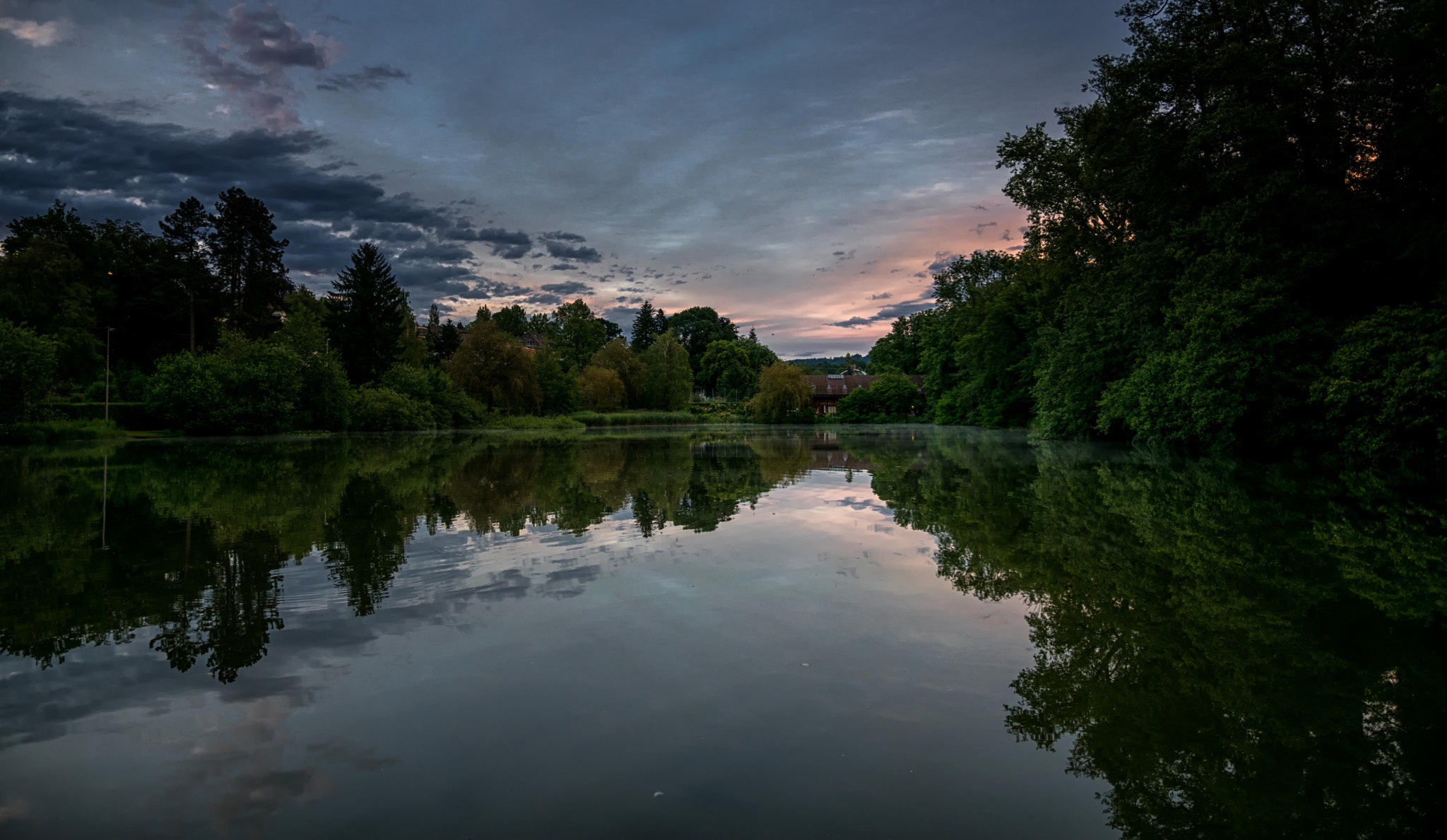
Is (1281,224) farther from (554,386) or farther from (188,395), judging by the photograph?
(554,386)

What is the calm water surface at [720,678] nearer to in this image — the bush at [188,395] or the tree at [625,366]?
the bush at [188,395]

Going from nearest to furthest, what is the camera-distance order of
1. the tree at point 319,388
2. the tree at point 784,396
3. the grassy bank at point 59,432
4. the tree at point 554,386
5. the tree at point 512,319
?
1. the grassy bank at point 59,432
2. the tree at point 319,388
3. the tree at point 554,386
4. the tree at point 784,396
5. the tree at point 512,319

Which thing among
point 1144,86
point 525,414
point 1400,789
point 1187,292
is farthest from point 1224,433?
point 525,414

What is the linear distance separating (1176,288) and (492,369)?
45407 mm

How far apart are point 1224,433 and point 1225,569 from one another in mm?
17239

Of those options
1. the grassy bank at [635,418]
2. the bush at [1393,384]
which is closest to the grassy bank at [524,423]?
the grassy bank at [635,418]

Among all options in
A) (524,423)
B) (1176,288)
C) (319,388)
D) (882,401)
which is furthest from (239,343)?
(882,401)

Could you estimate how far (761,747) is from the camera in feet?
10.6

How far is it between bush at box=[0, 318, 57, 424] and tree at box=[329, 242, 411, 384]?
70.2 ft

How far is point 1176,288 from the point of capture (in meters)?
21.8

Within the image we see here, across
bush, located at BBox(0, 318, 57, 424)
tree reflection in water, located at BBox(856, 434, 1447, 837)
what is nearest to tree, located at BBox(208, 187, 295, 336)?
bush, located at BBox(0, 318, 57, 424)

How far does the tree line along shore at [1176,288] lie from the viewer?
1777cm

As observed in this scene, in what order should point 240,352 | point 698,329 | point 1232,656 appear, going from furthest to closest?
1. point 698,329
2. point 240,352
3. point 1232,656

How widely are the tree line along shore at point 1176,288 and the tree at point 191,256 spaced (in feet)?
0.75
